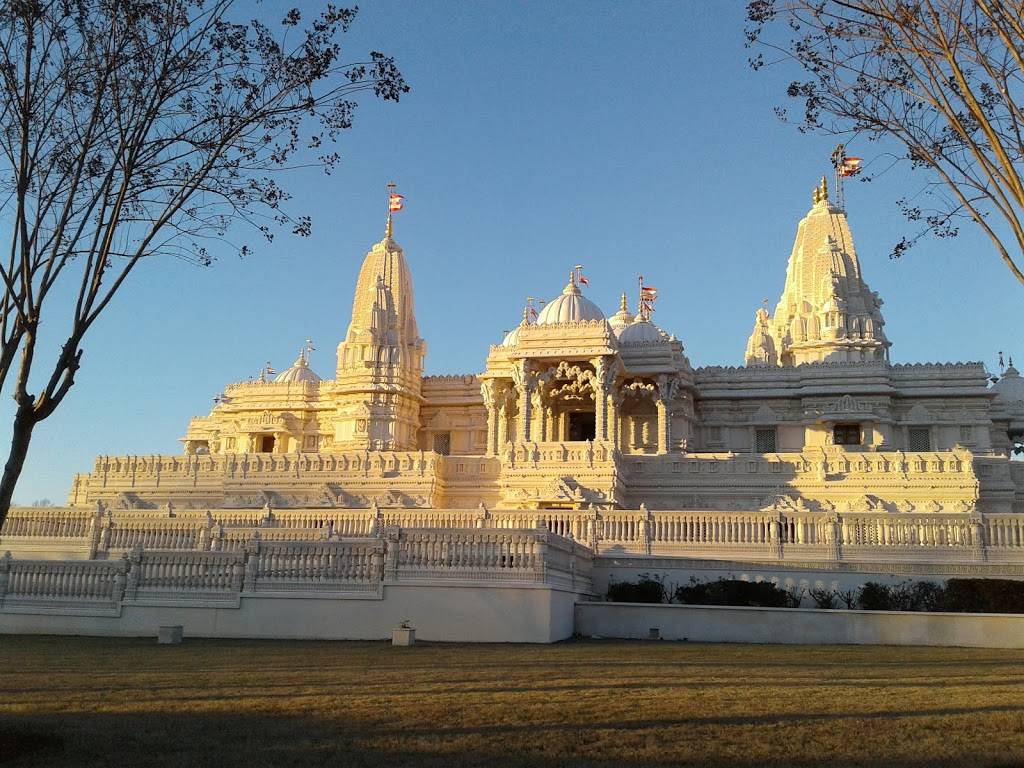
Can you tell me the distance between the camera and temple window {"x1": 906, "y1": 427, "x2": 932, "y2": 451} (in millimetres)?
46656

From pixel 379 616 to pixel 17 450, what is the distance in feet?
27.7

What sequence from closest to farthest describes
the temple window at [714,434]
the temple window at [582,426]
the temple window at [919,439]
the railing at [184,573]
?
the railing at [184,573], the temple window at [919,439], the temple window at [582,426], the temple window at [714,434]

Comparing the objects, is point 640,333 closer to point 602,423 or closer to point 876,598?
point 602,423

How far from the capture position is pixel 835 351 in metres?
53.2

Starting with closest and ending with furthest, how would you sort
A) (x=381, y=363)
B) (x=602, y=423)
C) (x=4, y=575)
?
1. (x=4, y=575)
2. (x=602, y=423)
3. (x=381, y=363)

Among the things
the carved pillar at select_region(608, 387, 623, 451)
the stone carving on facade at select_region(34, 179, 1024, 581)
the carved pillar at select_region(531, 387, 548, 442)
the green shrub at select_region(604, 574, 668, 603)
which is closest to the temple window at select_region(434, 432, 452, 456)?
the stone carving on facade at select_region(34, 179, 1024, 581)

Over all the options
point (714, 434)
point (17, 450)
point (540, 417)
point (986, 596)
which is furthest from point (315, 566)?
point (714, 434)

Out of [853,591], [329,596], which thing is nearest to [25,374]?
[329,596]

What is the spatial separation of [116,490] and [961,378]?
40081 mm

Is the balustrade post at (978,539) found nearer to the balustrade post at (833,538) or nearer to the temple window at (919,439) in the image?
the balustrade post at (833,538)

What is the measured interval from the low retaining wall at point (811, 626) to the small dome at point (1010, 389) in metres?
35.2

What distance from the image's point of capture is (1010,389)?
1972 inches

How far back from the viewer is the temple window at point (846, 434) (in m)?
47.2

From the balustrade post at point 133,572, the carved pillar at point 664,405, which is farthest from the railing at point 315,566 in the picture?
the carved pillar at point 664,405
